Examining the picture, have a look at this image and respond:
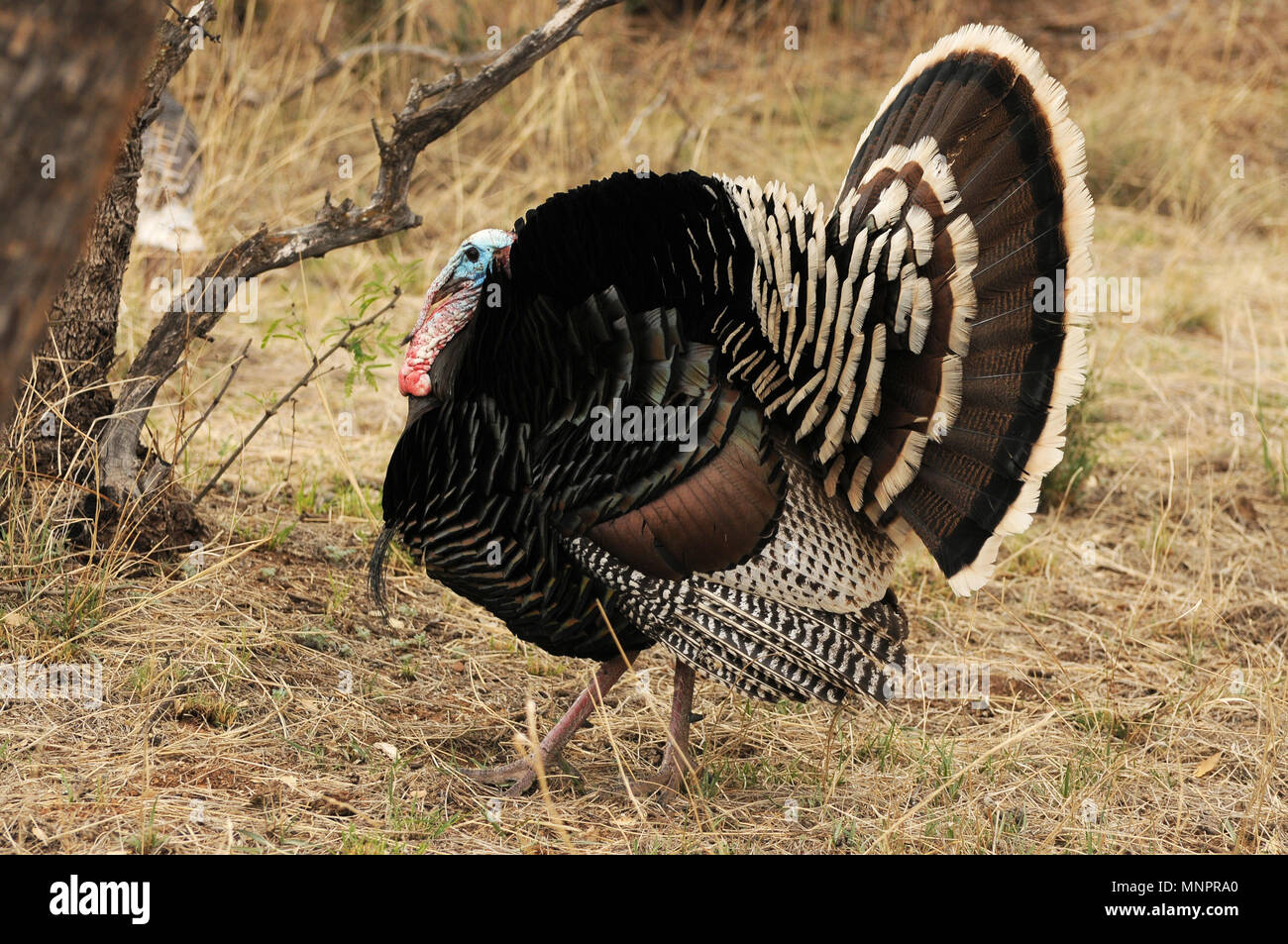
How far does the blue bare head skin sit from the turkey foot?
1.12m

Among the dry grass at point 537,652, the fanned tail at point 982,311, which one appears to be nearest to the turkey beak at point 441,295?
the dry grass at point 537,652

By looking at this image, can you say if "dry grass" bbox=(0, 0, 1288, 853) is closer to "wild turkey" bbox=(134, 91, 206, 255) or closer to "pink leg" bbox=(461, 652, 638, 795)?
"pink leg" bbox=(461, 652, 638, 795)

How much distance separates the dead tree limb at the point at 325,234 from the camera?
13.2 ft

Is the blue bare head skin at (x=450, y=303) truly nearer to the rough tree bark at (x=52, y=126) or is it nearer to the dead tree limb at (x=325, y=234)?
the dead tree limb at (x=325, y=234)

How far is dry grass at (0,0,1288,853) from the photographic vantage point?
3316mm

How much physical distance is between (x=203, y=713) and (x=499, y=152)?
5.43 metres

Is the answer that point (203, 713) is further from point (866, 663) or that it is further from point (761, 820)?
point (866, 663)

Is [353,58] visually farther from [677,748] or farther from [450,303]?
[677,748]

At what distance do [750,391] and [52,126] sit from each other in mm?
2149

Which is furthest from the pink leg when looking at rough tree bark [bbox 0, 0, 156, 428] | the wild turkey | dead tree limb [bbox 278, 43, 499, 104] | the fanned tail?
dead tree limb [bbox 278, 43, 499, 104]

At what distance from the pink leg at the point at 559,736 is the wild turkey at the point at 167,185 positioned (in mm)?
3521

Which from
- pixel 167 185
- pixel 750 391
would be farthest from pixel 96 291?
pixel 167 185

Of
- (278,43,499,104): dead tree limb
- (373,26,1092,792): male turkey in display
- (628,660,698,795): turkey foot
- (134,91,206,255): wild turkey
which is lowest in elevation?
(628,660,698,795): turkey foot
